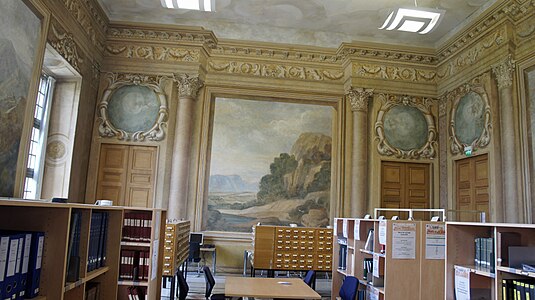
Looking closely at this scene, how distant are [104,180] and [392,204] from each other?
700cm

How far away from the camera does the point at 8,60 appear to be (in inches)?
236


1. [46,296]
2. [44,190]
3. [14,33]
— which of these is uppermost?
[14,33]

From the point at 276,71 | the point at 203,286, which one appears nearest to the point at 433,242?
the point at 203,286

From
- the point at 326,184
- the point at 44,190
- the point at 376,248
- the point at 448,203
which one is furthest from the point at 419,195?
the point at 44,190

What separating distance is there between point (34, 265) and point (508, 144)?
326 inches

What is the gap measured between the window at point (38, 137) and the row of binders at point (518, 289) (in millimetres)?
8328

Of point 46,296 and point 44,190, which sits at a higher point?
point 44,190

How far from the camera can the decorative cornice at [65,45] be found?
7.58 m

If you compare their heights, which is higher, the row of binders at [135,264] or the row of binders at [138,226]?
the row of binders at [138,226]

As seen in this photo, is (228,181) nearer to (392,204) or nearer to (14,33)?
(392,204)

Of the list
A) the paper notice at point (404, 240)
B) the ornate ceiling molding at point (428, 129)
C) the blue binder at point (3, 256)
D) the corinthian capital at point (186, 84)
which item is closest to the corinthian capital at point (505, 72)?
the ornate ceiling molding at point (428, 129)

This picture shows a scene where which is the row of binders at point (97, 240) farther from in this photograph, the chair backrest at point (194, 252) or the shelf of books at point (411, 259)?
the chair backrest at point (194, 252)

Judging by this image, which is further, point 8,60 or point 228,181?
point 228,181

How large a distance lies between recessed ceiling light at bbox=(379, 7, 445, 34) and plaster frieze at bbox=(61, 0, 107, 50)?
5924mm
